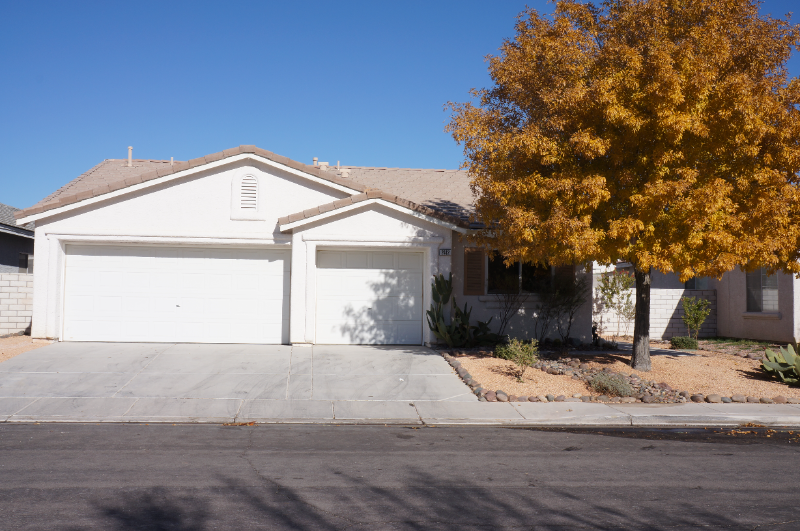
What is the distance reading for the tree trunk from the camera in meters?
11.9

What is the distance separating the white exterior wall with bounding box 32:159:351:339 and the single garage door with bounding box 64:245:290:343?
29cm

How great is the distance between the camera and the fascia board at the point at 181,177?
520 inches

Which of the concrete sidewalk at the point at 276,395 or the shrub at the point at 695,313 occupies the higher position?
the shrub at the point at 695,313

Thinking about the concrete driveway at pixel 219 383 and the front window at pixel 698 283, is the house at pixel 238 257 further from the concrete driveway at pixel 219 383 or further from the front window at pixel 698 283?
the front window at pixel 698 283

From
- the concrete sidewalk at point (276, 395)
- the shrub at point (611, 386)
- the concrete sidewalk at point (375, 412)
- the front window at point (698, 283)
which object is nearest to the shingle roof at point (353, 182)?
the concrete sidewalk at point (276, 395)

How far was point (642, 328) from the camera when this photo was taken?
1198cm

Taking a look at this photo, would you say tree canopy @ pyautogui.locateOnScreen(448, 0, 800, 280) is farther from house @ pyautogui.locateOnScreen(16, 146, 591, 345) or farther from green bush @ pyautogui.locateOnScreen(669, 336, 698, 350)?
green bush @ pyautogui.locateOnScreen(669, 336, 698, 350)

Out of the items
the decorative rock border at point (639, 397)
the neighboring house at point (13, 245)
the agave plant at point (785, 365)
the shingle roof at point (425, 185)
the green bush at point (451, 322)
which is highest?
the shingle roof at point (425, 185)

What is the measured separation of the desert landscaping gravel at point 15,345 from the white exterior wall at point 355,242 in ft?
17.4

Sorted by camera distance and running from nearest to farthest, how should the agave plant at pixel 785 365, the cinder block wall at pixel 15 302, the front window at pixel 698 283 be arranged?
the agave plant at pixel 785 365, the cinder block wall at pixel 15 302, the front window at pixel 698 283

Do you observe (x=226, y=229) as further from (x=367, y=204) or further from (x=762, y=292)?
(x=762, y=292)

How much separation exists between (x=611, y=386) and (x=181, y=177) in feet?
32.6

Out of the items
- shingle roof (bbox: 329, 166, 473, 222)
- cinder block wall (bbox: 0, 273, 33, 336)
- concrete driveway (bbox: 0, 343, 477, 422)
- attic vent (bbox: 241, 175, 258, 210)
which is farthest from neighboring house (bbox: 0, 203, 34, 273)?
shingle roof (bbox: 329, 166, 473, 222)

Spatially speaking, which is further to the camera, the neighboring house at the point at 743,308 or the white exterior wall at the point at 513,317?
the neighboring house at the point at 743,308
